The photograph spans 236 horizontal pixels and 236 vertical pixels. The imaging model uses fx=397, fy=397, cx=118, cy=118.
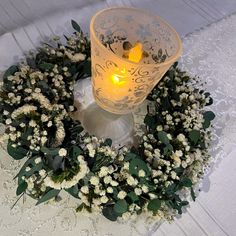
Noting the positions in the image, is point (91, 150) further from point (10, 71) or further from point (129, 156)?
point (10, 71)

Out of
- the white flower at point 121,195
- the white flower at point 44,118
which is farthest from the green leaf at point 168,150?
the white flower at point 44,118

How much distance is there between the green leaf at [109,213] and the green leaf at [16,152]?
0.16 metres

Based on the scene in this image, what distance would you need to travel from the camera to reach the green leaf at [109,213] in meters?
0.66

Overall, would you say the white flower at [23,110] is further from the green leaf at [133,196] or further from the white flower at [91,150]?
the green leaf at [133,196]

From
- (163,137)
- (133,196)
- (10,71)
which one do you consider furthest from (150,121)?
(10,71)

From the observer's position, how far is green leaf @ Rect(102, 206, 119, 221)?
0.66 metres

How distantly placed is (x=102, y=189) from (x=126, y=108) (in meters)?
0.15

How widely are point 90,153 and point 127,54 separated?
0.59ft

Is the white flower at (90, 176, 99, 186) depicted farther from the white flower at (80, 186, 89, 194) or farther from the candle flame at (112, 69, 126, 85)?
the candle flame at (112, 69, 126, 85)

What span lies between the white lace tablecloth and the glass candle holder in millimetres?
205

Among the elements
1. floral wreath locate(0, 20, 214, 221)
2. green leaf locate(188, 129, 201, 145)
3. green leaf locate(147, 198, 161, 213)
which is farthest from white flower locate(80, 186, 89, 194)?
green leaf locate(188, 129, 201, 145)

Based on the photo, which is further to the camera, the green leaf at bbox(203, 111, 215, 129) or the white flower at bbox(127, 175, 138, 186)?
the green leaf at bbox(203, 111, 215, 129)

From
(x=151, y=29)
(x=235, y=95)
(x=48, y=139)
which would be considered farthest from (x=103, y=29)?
(x=235, y=95)

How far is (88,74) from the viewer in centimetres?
80
